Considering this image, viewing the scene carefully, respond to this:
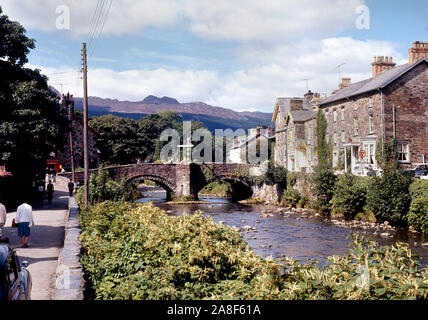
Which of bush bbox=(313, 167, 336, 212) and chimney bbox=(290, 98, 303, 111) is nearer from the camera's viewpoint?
bush bbox=(313, 167, 336, 212)

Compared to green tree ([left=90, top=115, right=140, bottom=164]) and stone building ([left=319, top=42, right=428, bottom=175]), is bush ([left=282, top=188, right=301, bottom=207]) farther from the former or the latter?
green tree ([left=90, top=115, right=140, bottom=164])

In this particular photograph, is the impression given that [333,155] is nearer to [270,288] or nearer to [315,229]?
[315,229]

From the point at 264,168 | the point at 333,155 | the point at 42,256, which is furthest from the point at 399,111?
the point at 42,256

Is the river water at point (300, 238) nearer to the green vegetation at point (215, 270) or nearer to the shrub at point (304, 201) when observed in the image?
the shrub at point (304, 201)

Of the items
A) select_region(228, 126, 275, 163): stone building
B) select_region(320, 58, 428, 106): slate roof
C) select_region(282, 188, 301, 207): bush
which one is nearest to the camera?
select_region(320, 58, 428, 106): slate roof

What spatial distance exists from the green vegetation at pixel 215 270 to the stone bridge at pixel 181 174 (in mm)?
41594

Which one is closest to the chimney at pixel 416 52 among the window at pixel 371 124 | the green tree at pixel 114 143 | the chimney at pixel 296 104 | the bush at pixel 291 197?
the window at pixel 371 124

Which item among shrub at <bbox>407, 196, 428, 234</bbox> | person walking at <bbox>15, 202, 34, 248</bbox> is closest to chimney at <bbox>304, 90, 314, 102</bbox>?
shrub at <bbox>407, 196, 428, 234</bbox>

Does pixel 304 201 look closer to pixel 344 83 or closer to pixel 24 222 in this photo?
pixel 344 83

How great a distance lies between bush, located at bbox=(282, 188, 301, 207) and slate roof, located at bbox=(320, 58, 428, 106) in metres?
10.8

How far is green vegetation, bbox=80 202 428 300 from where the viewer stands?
6.07m

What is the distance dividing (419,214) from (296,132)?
29.2 metres
